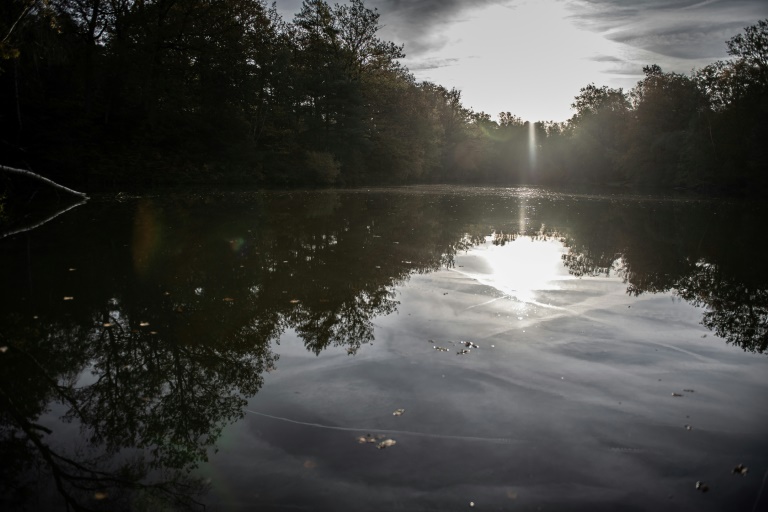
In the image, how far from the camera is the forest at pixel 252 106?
89.5 ft

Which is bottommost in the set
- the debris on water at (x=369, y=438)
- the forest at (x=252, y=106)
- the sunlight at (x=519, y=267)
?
the debris on water at (x=369, y=438)

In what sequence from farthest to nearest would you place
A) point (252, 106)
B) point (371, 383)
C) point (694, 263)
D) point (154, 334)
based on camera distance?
point (252, 106), point (694, 263), point (154, 334), point (371, 383)

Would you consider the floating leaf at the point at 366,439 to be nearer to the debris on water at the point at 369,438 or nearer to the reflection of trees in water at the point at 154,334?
the debris on water at the point at 369,438

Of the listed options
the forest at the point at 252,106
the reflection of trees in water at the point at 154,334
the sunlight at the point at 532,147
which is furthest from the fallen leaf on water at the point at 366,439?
the sunlight at the point at 532,147

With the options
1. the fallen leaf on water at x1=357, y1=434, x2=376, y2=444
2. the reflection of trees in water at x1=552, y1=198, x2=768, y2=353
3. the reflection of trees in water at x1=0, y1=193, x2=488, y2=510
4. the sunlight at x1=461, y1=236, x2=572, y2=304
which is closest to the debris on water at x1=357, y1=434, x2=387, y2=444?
the fallen leaf on water at x1=357, y1=434, x2=376, y2=444

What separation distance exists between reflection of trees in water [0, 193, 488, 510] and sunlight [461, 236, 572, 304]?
2.91ft

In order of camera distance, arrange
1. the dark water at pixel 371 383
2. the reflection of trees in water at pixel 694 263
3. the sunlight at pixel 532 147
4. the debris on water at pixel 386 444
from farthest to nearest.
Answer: the sunlight at pixel 532 147
the reflection of trees in water at pixel 694 263
the debris on water at pixel 386 444
the dark water at pixel 371 383

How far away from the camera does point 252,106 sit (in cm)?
3900

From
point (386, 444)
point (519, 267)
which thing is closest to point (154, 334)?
point (386, 444)

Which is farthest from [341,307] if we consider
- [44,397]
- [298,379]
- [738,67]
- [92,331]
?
[738,67]

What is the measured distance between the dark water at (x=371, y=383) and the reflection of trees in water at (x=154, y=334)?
0.08ft

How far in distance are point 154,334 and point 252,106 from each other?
1449 inches

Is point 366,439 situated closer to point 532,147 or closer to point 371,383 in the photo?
point 371,383

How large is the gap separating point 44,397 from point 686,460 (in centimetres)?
496
